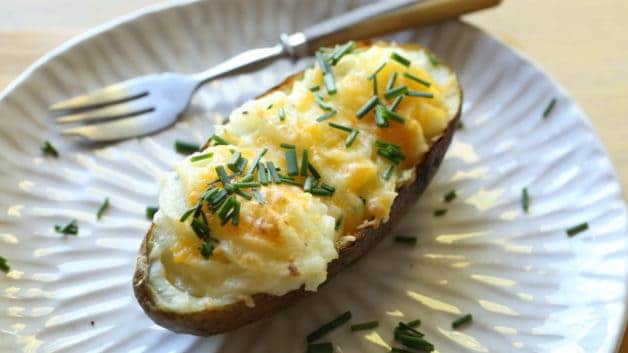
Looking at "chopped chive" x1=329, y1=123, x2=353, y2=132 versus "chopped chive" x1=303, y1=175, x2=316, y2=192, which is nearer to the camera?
"chopped chive" x1=303, y1=175, x2=316, y2=192

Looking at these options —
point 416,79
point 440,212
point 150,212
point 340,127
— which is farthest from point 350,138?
point 150,212

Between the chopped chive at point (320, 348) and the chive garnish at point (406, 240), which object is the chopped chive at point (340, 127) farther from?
the chopped chive at point (320, 348)

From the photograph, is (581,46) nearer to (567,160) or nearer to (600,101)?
(600,101)

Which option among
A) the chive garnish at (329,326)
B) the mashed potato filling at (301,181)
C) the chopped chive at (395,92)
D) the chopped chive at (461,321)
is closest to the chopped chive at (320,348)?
the chive garnish at (329,326)

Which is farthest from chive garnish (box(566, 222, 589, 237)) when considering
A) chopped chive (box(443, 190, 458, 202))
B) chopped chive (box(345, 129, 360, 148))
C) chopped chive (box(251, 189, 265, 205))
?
chopped chive (box(251, 189, 265, 205))

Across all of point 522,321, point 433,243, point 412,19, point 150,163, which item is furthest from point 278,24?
point 522,321

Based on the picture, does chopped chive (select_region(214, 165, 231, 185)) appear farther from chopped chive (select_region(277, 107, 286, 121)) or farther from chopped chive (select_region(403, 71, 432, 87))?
chopped chive (select_region(403, 71, 432, 87))

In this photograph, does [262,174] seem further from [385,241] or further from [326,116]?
[385,241]
